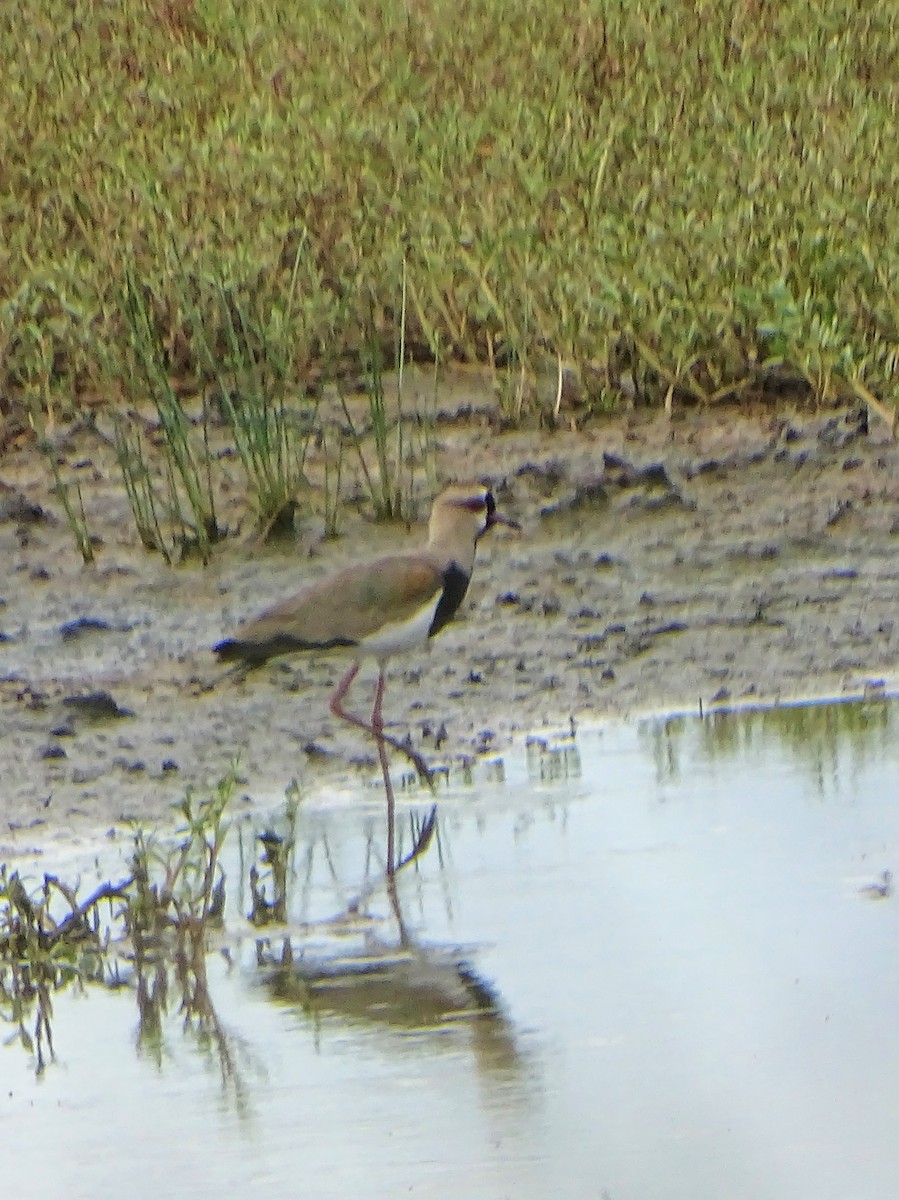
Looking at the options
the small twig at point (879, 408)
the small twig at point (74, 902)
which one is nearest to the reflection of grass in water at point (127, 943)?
the small twig at point (74, 902)

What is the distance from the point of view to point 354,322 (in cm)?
852

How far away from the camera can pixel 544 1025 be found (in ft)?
12.2

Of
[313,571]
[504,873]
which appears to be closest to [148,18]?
[313,571]

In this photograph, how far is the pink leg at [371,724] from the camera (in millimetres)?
5289

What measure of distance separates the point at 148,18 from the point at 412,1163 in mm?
10667

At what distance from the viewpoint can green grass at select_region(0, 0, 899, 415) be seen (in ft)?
25.8

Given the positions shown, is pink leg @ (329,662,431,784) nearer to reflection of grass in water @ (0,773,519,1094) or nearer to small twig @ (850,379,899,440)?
reflection of grass in water @ (0,773,519,1094)

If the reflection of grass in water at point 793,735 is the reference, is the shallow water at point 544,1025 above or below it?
below

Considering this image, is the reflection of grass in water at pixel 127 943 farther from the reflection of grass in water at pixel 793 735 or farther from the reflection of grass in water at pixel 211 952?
the reflection of grass in water at pixel 793 735

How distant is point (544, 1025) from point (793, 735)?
1.87 m

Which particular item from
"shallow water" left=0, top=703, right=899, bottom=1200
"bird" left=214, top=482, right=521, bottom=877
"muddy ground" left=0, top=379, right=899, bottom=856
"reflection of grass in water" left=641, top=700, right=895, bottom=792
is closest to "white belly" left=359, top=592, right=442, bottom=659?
"bird" left=214, top=482, right=521, bottom=877

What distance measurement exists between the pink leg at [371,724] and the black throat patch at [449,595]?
0.66 ft

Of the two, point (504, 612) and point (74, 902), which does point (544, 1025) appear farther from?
point (504, 612)

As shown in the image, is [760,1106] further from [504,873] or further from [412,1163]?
[504,873]
